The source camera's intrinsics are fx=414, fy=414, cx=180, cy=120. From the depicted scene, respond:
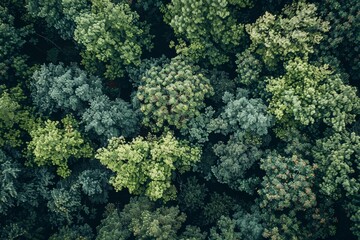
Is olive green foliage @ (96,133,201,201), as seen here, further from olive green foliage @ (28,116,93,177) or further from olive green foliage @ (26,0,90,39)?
olive green foliage @ (26,0,90,39)

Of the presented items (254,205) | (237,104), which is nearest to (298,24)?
(237,104)

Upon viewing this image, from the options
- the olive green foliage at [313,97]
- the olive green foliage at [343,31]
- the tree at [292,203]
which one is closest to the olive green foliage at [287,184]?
the tree at [292,203]

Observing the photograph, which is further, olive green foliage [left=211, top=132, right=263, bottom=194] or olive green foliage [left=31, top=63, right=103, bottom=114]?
olive green foliage [left=31, top=63, right=103, bottom=114]

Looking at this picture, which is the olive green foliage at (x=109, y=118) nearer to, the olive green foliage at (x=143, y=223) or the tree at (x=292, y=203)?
the olive green foliage at (x=143, y=223)

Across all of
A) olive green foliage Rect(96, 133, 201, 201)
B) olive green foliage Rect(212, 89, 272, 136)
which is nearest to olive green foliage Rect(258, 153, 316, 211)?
olive green foliage Rect(212, 89, 272, 136)

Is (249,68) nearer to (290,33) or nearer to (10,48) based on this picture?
(290,33)

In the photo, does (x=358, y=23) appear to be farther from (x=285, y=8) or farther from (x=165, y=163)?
(x=165, y=163)

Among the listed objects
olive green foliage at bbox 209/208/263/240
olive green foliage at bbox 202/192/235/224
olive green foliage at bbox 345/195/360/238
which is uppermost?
olive green foliage at bbox 345/195/360/238
